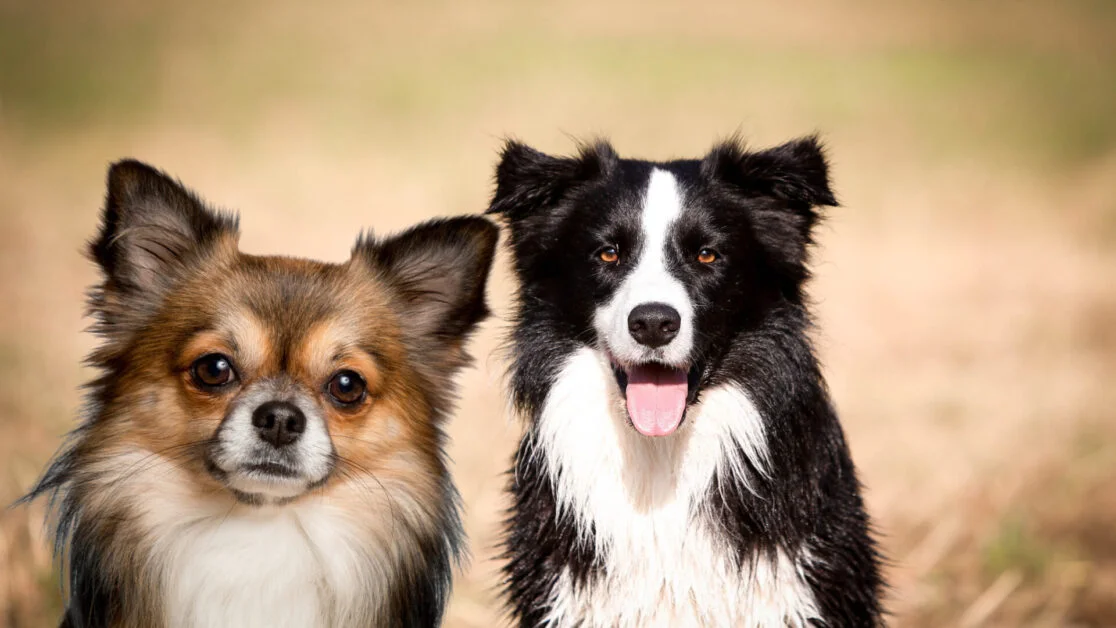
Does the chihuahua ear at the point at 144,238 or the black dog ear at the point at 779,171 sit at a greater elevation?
the black dog ear at the point at 779,171

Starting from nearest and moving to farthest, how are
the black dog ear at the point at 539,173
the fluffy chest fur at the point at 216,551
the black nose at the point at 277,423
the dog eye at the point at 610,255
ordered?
the black nose at the point at 277,423 → the fluffy chest fur at the point at 216,551 → the dog eye at the point at 610,255 → the black dog ear at the point at 539,173

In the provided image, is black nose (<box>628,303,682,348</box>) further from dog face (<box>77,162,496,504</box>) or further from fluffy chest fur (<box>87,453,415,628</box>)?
fluffy chest fur (<box>87,453,415,628</box>)

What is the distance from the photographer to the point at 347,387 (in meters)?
3.90

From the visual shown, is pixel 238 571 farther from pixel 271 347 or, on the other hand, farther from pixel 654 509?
pixel 654 509

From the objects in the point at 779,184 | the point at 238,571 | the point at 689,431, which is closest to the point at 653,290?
the point at 689,431

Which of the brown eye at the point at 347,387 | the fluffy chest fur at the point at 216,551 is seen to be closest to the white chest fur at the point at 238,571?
the fluffy chest fur at the point at 216,551

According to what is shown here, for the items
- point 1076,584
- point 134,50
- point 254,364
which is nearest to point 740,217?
point 254,364

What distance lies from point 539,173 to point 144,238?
1.38m

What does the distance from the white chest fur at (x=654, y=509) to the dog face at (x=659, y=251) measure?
0.13m

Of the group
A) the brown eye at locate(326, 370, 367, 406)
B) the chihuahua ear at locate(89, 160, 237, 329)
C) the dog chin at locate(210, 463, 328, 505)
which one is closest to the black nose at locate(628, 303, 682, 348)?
the brown eye at locate(326, 370, 367, 406)

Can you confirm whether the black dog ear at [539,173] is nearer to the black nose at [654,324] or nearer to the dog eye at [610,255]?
the dog eye at [610,255]

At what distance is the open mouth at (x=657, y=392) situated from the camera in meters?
3.99

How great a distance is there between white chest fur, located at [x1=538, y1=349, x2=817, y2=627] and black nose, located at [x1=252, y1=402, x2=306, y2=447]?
2.99 feet

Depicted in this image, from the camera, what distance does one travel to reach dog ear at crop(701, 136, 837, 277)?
4.21 metres
